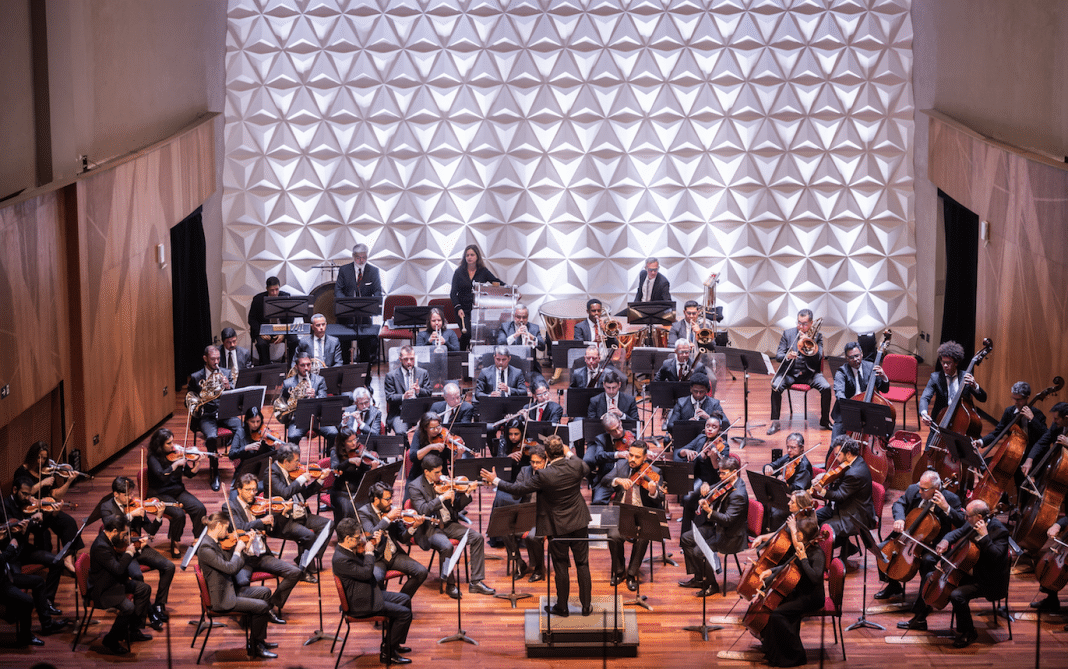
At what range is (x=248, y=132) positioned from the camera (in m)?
15.8

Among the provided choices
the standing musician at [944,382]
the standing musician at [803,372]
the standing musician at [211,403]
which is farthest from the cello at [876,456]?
the standing musician at [211,403]

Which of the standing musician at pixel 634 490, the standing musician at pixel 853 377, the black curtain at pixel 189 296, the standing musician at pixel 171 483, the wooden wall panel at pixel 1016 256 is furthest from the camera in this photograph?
the black curtain at pixel 189 296

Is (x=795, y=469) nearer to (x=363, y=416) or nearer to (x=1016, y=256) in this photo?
(x=363, y=416)

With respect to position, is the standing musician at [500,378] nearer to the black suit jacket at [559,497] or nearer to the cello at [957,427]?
the black suit jacket at [559,497]

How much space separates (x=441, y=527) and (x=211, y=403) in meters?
3.45

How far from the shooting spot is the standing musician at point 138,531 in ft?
27.5

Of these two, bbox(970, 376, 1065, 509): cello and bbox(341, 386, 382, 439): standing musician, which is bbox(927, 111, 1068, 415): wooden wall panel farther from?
bbox(341, 386, 382, 439): standing musician

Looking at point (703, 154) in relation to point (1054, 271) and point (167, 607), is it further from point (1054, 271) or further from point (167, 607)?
point (167, 607)

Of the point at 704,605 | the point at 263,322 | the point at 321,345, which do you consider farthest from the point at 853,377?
the point at 263,322

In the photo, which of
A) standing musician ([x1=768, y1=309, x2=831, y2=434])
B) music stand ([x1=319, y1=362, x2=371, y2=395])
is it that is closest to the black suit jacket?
music stand ([x1=319, y1=362, x2=371, y2=395])

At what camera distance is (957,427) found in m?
10.9

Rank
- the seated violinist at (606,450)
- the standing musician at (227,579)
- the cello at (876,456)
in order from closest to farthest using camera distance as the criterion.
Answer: the standing musician at (227,579)
the seated violinist at (606,450)
the cello at (876,456)

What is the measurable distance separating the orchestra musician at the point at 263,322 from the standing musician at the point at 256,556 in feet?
15.5

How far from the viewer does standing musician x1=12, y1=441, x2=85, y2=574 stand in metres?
8.74
